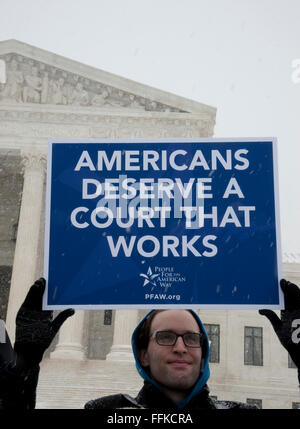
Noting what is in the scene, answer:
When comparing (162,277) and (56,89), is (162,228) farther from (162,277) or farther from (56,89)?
(56,89)

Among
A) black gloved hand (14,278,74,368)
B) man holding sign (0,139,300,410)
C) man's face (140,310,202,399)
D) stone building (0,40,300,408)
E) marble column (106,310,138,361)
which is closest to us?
black gloved hand (14,278,74,368)

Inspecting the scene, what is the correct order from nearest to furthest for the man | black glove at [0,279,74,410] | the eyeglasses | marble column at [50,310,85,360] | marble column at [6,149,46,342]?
1. black glove at [0,279,74,410]
2. the man
3. the eyeglasses
4. marble column at [50,310,85,360]
5. marble column at [6,149,46,342]

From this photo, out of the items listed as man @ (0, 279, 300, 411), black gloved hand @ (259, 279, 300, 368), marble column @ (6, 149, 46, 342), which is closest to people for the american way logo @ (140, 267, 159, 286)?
man @ (0, 279, 300, 411)

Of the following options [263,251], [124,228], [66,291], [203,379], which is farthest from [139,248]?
[203,379]

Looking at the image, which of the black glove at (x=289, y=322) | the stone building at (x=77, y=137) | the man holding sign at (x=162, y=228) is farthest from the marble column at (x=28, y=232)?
the black glove at (x=289, y=322)

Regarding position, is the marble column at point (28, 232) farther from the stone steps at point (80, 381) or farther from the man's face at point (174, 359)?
the man's face at point (174, 359)

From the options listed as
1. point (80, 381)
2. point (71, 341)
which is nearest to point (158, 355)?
point (80, 381)

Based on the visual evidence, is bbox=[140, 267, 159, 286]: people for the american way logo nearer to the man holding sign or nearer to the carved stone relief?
the man holding sign

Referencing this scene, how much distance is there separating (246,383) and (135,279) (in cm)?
3763

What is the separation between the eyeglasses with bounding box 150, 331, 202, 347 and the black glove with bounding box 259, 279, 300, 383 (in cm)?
42

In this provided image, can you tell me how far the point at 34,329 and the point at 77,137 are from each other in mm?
30545

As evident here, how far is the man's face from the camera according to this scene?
10.2 ft

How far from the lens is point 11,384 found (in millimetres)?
2805
